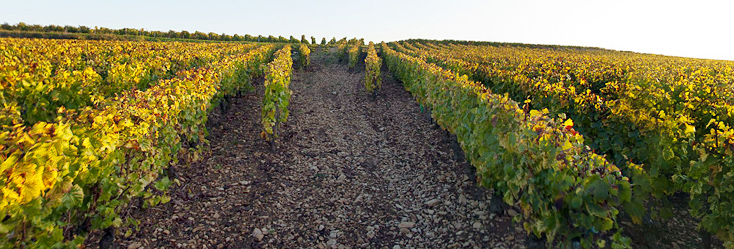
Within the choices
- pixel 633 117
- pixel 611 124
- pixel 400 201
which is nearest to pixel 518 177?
pixel 400 201

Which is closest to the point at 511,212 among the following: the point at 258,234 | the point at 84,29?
the point at 258,234

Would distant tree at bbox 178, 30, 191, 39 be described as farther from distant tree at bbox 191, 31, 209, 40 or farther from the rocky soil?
the rocky soil

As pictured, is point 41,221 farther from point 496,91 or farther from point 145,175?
point 496,91

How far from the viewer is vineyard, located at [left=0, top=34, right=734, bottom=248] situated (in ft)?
12.5

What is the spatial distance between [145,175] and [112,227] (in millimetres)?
859

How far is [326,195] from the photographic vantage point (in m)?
6.88

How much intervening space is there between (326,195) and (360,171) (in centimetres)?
132

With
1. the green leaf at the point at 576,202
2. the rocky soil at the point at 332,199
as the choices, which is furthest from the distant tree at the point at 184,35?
the green leaf at the point at 576,202

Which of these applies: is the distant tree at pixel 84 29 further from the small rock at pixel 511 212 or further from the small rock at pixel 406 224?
the small rock at pixel 511 212

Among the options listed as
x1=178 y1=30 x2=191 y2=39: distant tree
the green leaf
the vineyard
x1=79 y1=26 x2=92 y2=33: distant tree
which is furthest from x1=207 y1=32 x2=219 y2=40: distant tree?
the green leaf

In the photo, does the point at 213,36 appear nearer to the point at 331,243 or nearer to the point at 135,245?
the point at 135,245

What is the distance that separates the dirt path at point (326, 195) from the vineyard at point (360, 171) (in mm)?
34

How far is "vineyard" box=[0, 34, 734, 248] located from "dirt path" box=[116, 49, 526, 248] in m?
0.03

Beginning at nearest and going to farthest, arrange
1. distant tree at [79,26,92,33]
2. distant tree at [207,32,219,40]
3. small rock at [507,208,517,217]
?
small rock at [507,208,517,217] < distant tree at [79,26,92,33] < distant tree at [207,32,219,40]
